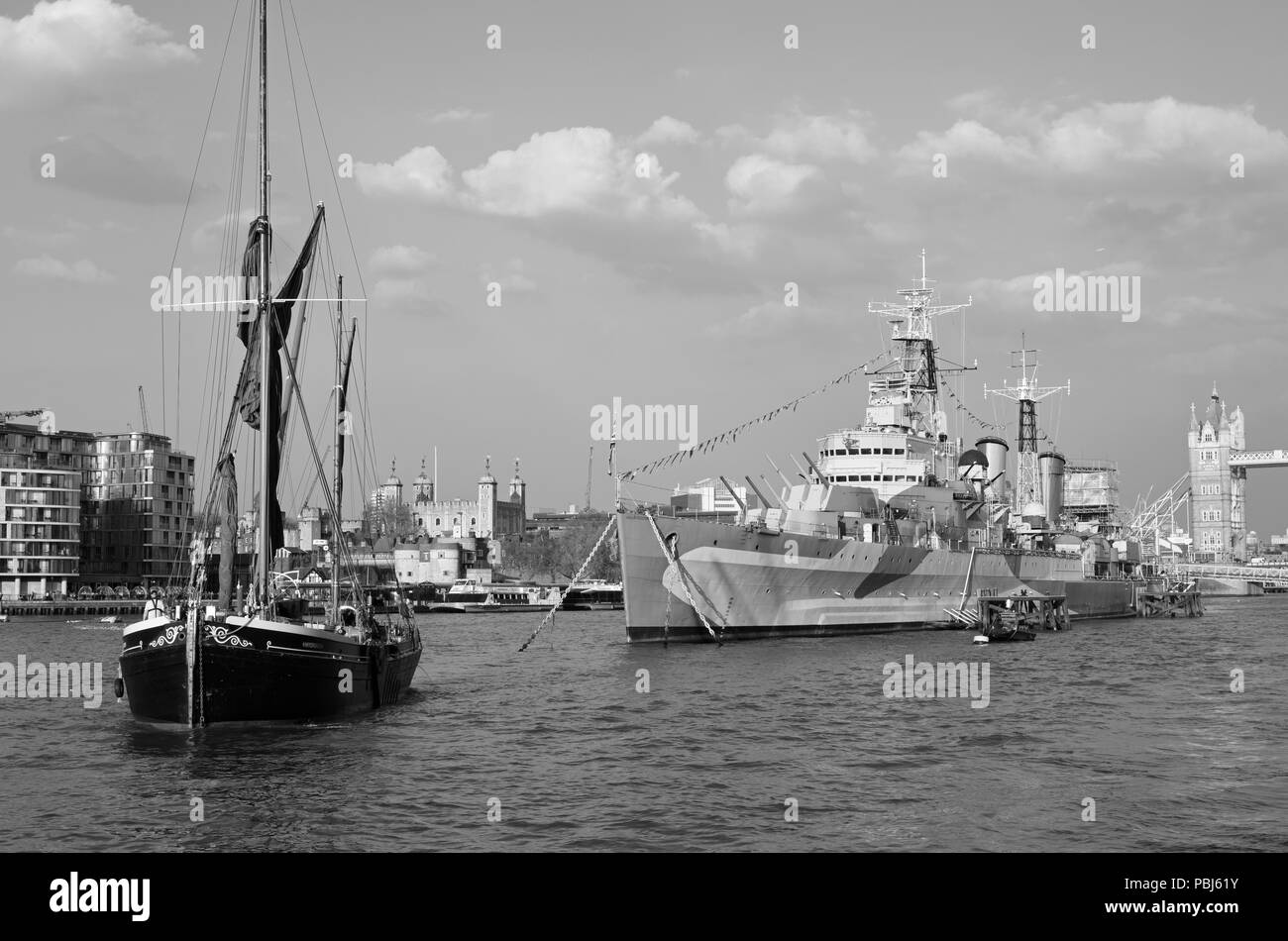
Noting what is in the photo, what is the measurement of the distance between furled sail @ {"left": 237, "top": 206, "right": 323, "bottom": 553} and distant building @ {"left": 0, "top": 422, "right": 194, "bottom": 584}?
368ft

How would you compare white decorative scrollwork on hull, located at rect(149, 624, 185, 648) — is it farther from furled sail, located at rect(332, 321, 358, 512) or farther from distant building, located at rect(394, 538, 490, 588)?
distant building, located at rect(394, 538, 490, 588)

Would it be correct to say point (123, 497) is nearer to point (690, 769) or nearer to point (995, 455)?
point (995, 455)

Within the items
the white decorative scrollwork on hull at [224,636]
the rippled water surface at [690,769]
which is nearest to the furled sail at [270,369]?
the white decorative scrollwork on hull at [224,636]

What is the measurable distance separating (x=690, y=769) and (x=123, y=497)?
130 metres

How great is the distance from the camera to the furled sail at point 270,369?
29.8m

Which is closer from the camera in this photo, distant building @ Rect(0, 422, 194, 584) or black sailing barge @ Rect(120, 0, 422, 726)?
black sailing barge @ Rect(120, 0, 422, 726)

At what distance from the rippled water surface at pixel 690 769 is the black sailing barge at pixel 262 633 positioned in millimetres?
811

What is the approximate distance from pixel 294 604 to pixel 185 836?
13160 millimetres

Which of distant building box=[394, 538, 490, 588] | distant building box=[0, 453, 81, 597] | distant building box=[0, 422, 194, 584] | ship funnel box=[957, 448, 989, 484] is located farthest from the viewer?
distant building box=[394, 538, 490, 588]

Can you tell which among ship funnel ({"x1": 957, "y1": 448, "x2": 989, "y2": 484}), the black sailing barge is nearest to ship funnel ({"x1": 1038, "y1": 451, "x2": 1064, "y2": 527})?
ship funnel ({"x1": 957, "y1": 448, "x2": 989, "y2": 484})

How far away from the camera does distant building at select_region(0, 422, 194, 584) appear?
446 feet

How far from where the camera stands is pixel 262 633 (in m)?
25.9

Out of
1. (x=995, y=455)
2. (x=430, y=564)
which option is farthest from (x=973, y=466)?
(x=430, y=564)

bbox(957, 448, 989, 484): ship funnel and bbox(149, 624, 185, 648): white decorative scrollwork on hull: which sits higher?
bbox(957, 448, 989, 484): ship funnel
